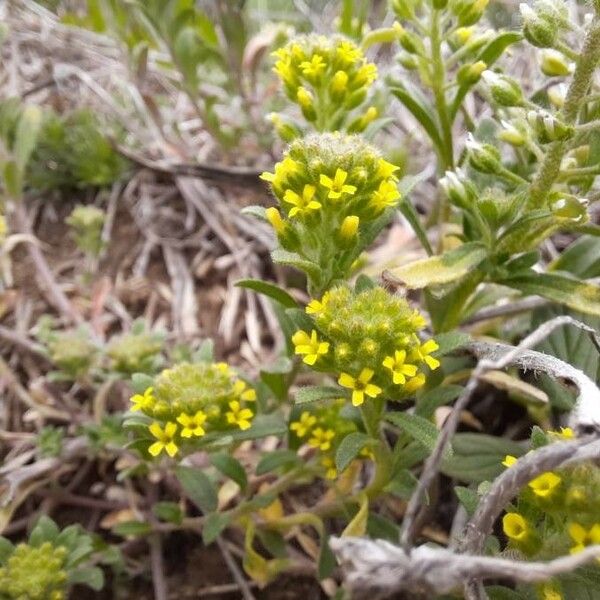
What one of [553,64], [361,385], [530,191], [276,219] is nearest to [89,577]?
[361,385]

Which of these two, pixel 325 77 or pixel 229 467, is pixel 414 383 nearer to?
pixel 229 467

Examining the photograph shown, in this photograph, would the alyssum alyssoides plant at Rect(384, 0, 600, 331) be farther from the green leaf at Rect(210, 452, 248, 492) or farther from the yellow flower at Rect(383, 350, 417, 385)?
the green leaf at Rect(210, 452, 248, 492)

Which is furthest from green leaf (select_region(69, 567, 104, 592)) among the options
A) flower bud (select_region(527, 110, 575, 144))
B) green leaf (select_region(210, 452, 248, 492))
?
flower bud (select_region(527, 110, 575, 144))

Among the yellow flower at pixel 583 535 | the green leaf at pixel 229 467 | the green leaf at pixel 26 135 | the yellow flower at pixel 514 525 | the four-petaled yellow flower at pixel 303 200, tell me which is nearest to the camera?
the yellow flower at pixel 583 535

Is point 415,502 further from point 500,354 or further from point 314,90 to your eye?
point 314,90

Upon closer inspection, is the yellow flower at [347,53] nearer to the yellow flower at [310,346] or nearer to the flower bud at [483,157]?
the flower bud at [483,157]

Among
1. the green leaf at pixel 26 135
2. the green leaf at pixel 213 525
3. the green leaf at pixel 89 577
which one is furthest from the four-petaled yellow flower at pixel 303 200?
the green leaf at pixel 26 135

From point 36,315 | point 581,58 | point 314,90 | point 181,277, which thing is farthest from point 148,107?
point 581,58
